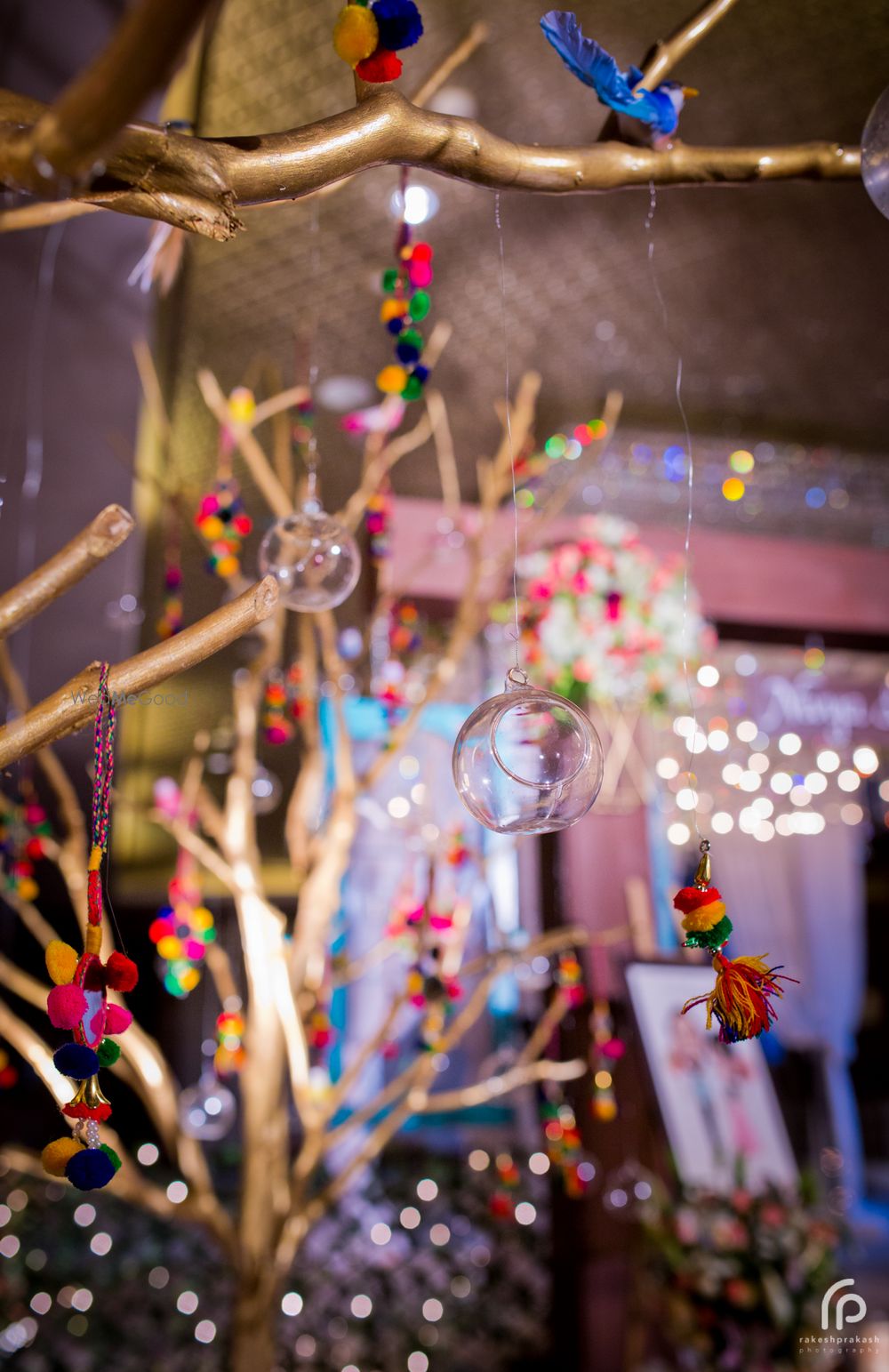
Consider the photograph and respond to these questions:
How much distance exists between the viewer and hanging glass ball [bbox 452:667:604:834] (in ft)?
3.73

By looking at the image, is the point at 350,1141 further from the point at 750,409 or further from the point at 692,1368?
the point at 750,409

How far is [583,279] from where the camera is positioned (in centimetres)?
346

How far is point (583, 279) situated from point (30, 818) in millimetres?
2388

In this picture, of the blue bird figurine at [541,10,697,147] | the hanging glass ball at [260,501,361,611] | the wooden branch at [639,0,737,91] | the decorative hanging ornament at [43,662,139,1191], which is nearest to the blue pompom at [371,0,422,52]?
the blue bird figurine at [541,10,697,147]

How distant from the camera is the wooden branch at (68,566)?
1.20 m

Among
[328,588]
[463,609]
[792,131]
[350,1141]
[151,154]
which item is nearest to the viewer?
[151,154]

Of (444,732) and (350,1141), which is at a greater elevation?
(444,732)

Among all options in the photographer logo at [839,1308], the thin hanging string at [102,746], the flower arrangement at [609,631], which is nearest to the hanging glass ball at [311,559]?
the thin hanging string at [102,746]

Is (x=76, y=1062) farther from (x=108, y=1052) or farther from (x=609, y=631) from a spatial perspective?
(x=609, y=631)

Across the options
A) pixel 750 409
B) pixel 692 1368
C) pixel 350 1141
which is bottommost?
pixel 692 1368

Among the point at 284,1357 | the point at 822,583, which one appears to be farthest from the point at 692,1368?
the point at 822,583

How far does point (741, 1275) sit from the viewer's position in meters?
2.84

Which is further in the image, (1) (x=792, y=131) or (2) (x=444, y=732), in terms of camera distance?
(2) (x=444, y=732)

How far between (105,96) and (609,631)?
9.84ft
